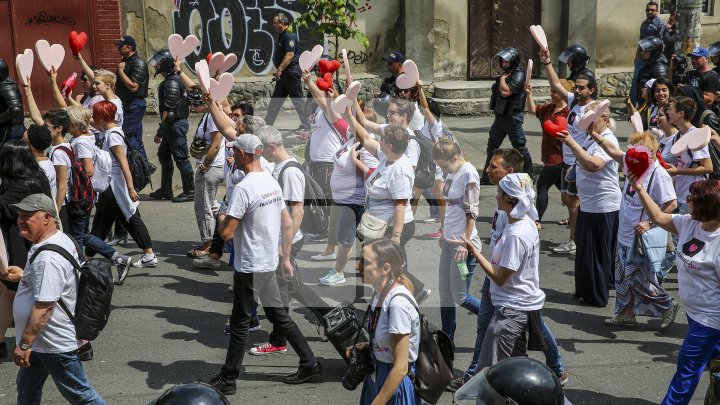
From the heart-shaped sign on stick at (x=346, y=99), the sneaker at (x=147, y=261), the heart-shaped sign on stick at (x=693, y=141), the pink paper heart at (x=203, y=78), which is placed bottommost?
the sneaker at (x=147, y=261)

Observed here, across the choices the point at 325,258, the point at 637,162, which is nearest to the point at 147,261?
the point at 325,258

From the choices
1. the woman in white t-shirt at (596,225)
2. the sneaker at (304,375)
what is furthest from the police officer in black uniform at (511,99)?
the sneaker at (304,375)

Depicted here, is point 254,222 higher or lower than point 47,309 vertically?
higher

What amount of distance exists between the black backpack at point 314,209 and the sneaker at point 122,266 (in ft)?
5.49

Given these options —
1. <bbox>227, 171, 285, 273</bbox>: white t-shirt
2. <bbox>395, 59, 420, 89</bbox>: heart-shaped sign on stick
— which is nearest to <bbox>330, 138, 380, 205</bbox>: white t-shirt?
<bbox>395, 59, 420, 89</bbox>: heart-shaped sign on stick

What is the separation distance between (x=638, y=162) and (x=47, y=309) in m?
3.87

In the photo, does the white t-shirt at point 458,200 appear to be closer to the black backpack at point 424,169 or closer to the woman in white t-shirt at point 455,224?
the woman in white t-shirt at point 455,224

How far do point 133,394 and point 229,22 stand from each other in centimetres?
1175

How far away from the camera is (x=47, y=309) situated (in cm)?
543

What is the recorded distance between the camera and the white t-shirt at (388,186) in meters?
7.56

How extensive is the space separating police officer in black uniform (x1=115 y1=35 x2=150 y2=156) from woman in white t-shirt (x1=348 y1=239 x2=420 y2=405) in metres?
7.33

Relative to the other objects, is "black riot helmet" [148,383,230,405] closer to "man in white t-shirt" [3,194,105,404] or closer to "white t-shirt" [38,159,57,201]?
"man in white t-shirt" [3,194,105,404]

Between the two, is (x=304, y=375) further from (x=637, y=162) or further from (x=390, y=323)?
(x=637, y=162)

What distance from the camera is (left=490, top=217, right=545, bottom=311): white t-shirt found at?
19.3ft
